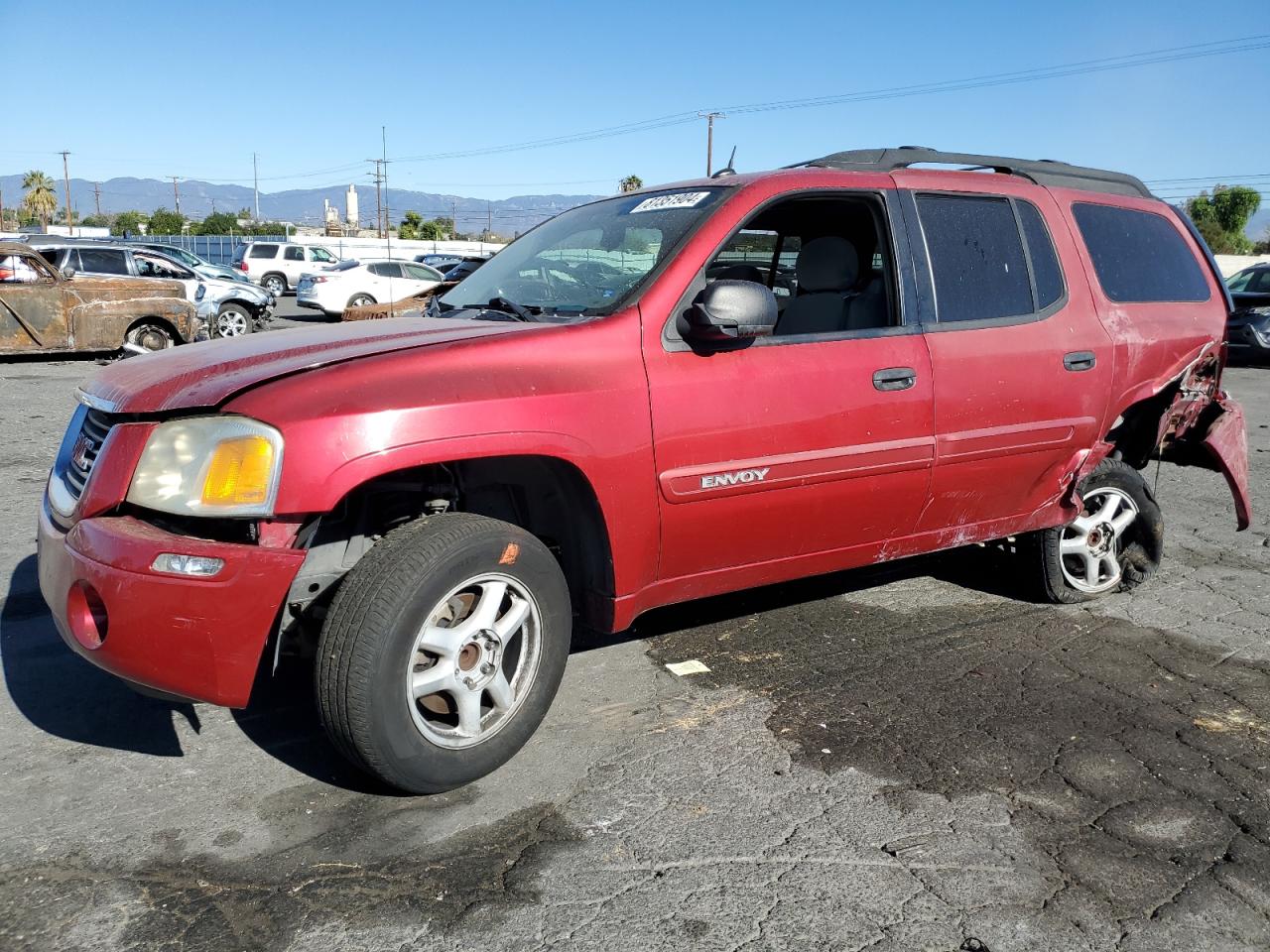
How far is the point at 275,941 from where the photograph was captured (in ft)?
7.91

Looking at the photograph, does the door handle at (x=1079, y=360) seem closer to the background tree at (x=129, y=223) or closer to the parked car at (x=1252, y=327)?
the parked car at (x=1252, y=327)

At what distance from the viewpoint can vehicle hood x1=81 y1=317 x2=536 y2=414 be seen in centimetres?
290

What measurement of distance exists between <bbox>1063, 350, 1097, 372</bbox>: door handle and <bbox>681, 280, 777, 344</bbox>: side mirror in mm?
1588

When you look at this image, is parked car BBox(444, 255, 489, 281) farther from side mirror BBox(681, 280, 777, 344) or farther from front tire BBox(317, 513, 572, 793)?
front tire BBox(317, 513, 572, 793)

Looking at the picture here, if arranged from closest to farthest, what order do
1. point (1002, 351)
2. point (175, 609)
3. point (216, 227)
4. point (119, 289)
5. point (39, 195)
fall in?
point (175, 609) < point (1002, 351) < point (119, 289) < point (216, 227) < point (39, 195)

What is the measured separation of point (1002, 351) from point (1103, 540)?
56.7 inches

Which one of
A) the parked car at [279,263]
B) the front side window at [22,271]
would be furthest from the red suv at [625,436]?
the parked car at [279,263]

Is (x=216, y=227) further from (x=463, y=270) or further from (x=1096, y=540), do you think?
(x=1096, y=540)

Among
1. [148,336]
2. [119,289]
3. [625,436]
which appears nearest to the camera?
[625,436]

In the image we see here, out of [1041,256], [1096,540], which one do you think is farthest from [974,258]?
[1096,540]

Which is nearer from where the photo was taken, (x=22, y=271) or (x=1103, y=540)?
(x=1103, y=540)

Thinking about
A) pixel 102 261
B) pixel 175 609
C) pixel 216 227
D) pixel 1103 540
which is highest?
pixel 216 227

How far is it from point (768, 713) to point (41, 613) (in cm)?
315

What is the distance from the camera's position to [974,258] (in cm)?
421
